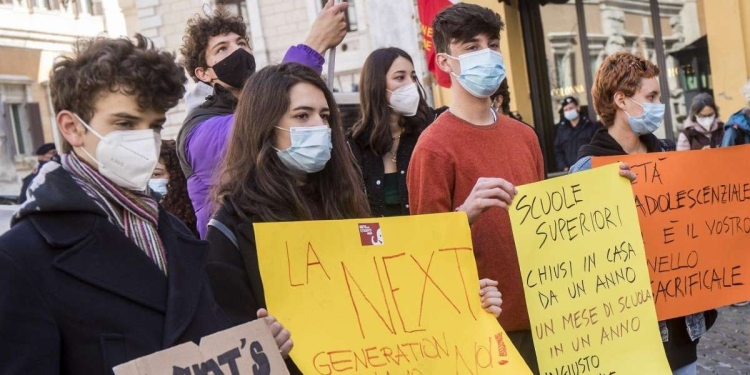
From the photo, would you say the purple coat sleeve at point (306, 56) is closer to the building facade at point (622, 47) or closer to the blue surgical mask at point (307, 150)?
the blue surgical mask at point (307, 150)

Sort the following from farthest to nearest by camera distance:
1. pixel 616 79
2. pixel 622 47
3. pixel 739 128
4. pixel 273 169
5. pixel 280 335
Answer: pixel 622 47
pixel 739 128
pixel 616 79
pixel 273 169
pixel 280 335

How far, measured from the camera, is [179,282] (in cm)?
240

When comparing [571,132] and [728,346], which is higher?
[571,132]

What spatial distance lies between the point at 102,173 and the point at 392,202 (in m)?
2.62

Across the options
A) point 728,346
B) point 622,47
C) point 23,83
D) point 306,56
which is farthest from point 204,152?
point 23,83

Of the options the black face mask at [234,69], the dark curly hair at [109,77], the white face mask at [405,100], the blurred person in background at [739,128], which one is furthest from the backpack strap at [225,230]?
the blurred person in background at [739,128]

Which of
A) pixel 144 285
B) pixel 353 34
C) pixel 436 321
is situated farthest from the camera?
pixel 353 34

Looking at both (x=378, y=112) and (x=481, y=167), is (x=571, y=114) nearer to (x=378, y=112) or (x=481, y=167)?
(x=378, y=112)

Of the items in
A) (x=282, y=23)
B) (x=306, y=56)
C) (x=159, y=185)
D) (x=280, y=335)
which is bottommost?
(x=280, y=335)

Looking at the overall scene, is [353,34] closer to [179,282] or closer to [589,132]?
[589,132]

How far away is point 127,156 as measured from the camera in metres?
2.36

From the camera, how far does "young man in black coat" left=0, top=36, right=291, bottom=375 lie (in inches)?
83.4

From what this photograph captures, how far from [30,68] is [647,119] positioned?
26.0 meters

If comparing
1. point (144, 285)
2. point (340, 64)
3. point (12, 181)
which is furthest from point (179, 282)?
point (12, 181)
